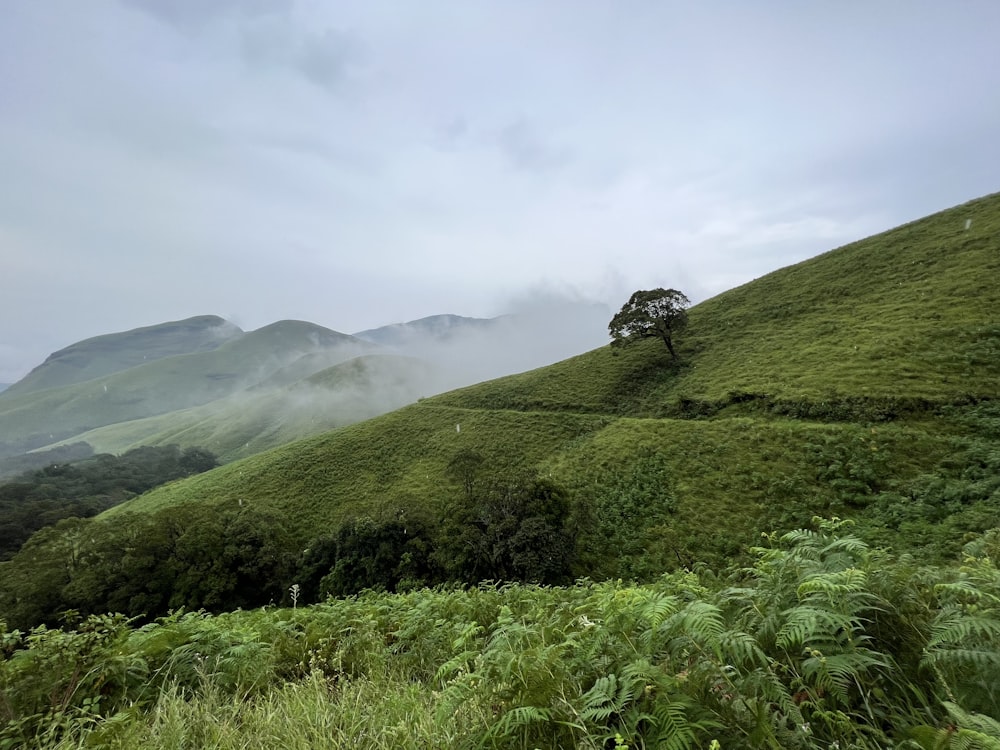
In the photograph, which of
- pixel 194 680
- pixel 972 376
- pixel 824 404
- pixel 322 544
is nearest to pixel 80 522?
pixel 322 544

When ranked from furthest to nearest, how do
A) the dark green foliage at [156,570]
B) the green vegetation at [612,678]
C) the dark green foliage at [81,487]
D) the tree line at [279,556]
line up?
the dark green foliage at [81,487], the dark green foliage at [156,570], the tree line at [279,556], the green vegetation at [612,678]

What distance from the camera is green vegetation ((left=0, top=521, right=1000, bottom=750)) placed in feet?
7.79

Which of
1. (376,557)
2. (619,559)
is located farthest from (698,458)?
(376,557)

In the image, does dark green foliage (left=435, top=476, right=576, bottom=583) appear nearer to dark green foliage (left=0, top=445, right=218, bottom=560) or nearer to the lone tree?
the lone tree

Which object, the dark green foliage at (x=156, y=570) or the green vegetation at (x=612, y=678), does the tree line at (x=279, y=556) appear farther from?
the green vegetation at (x=612, y=678)

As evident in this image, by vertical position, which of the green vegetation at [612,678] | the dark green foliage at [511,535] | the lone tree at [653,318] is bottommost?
the dark green foliage at [511,535]

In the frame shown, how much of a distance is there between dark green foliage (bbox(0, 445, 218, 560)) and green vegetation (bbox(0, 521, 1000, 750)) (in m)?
89.6

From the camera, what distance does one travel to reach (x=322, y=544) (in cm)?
3303

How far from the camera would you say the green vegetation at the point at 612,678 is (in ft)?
7.79

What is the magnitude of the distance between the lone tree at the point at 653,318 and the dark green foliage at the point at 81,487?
90910 millimetres

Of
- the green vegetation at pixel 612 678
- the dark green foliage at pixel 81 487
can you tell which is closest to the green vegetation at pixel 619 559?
the green vegetation at pixel 612 678

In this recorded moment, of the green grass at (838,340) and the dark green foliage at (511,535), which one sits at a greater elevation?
the green grass at (838,340)

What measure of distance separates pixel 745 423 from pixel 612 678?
3485 centimetres

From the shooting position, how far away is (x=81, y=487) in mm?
109375
